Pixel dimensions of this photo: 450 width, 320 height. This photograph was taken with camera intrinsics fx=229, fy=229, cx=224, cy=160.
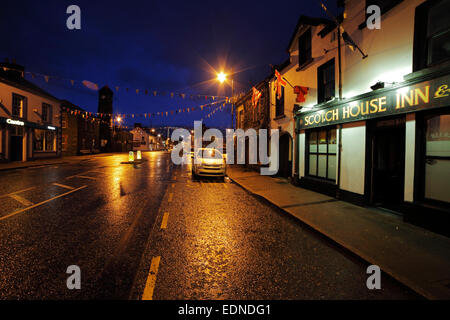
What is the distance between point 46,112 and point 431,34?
3294 centimetres

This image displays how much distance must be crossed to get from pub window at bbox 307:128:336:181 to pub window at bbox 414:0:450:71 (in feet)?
12.0

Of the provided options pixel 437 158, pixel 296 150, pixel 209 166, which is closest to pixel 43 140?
pixel 209 166

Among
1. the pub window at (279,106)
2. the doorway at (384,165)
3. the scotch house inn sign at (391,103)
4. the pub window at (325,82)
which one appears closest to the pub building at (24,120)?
the pub window at (279,106)

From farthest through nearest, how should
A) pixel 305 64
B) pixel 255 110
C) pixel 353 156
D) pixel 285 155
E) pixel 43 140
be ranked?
1. pixel 43 140
2. pixel 255 110
3. pixel 285 155
4. pixel 305 64
5. pixel 353 156

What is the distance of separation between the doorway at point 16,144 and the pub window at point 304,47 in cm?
2549

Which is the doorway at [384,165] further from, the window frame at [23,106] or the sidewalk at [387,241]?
the window frame at [23,106]

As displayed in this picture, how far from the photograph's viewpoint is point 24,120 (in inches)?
882

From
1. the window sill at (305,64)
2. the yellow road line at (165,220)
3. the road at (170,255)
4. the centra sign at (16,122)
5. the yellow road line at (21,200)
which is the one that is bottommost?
the road at (170,255)

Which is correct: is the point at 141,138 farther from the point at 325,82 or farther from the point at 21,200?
the point at 325,82

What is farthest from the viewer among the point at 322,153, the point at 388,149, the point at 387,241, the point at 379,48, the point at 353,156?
the point at 322,153

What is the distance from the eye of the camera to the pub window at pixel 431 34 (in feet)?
17.7
